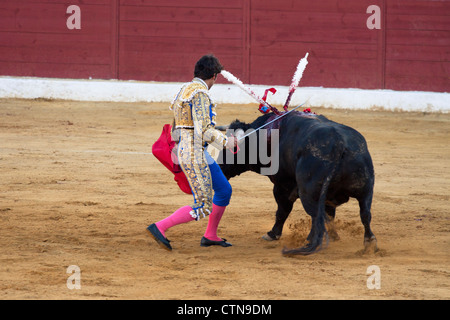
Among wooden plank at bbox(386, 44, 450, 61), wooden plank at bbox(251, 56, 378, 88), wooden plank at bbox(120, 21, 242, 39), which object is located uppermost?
wooden plank at bbox(120, 21, 242, 39)

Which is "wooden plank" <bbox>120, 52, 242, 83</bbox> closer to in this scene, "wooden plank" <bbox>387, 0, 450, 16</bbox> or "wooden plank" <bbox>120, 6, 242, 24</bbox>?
"wooden plank" <bbox>120, 6, 242, 24</bbox>

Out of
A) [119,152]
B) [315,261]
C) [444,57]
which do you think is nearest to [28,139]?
[119,152]

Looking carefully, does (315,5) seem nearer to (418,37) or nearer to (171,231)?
(418,37)

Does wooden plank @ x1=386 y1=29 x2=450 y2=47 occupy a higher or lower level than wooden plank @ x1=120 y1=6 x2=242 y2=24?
lower

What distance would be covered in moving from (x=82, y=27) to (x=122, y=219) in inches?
290

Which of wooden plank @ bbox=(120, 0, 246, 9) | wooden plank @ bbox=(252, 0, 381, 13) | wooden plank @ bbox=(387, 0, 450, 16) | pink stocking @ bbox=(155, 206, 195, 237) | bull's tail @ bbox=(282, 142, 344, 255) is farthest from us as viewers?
wooden plank @ bbox=(120, 0, 246, 9)

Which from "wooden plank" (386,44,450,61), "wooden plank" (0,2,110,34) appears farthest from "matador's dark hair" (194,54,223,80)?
A: "wooden plank" (0,2,110,34)

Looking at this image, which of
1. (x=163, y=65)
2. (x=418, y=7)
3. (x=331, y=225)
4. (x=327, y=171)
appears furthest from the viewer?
(x=163, y=65)

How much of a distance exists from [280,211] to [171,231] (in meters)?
0.74

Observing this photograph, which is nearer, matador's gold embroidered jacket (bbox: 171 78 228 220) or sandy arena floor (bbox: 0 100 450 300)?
sandy arena floor (bbox: 0 100 450 300)

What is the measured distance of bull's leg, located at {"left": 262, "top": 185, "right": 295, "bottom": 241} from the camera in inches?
186

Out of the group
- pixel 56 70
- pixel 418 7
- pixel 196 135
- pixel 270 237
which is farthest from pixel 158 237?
pixel 418 7

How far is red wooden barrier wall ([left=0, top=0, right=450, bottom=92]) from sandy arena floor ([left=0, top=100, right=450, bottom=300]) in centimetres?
268

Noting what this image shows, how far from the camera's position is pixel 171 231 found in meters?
4.92
